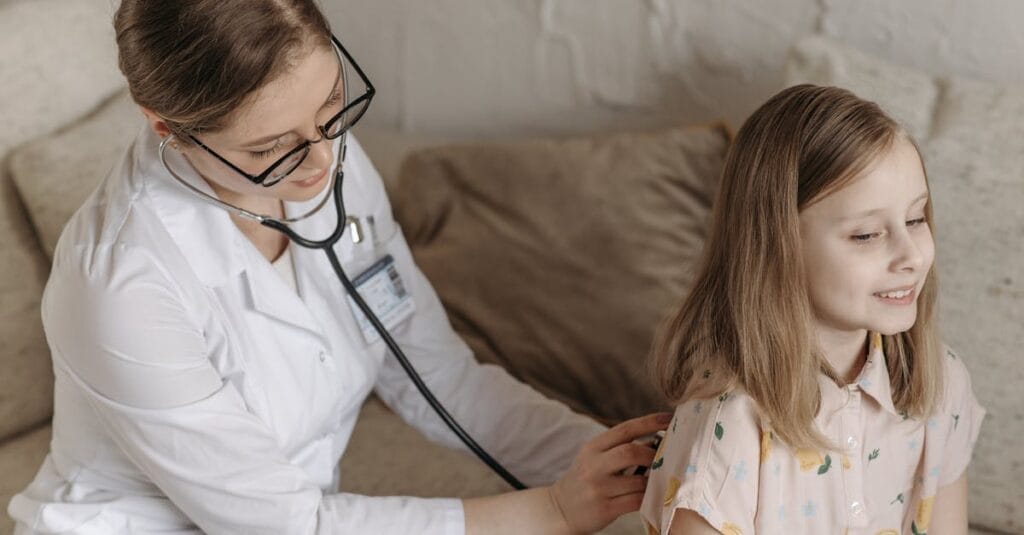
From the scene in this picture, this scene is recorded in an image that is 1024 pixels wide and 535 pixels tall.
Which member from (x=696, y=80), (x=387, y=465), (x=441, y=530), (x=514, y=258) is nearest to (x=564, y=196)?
(x=514, y=258)

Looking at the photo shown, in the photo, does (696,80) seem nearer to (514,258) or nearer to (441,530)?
(514,258)

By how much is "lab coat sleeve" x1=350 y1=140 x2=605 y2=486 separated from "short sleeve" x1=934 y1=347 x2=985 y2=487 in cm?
46

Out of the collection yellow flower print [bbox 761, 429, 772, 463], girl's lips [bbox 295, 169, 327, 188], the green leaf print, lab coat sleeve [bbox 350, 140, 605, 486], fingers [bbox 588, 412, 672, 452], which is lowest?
lab coat sleeve [bbox 350, 140, 605, 486]

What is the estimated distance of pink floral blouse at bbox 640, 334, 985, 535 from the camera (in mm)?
1167

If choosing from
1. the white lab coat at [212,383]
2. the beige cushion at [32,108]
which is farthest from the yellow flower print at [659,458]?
the beige cushion at [32,108]

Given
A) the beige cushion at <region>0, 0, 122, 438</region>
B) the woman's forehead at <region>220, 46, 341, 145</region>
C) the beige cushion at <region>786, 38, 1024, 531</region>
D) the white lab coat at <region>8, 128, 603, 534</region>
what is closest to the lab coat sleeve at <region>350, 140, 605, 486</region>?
the white lab coat at <region>8, 128, 603, 534</region>

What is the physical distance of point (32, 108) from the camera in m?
1.90

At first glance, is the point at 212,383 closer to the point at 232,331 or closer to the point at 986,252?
the point at 232,331

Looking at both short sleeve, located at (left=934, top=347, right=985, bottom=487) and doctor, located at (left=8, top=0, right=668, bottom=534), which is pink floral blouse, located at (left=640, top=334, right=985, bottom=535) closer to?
short sleeve, located at (left=934, top=347, right=985, bottom=487)

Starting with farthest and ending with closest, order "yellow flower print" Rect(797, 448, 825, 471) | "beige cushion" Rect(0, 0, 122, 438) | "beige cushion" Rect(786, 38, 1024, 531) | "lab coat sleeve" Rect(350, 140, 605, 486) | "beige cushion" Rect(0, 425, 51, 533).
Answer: "beige cushion" Rect(0, 0, 122, 438)
"beige cushion" Rect(0, 425, 51, 533)
"lab coat sleeve" Rect(350, 140, 605, 486)
"beige cushion" Rect(786, 38, 1024, 531)
"yellow flower print" Rect(797, 448, 825, 471)

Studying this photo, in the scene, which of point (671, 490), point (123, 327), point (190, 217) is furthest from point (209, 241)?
point (671, 490)

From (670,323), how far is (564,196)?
52 cm

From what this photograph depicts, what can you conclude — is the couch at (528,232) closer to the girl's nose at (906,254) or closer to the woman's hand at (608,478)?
the woman's hand at (608,478)

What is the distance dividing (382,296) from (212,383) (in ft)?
1.13
